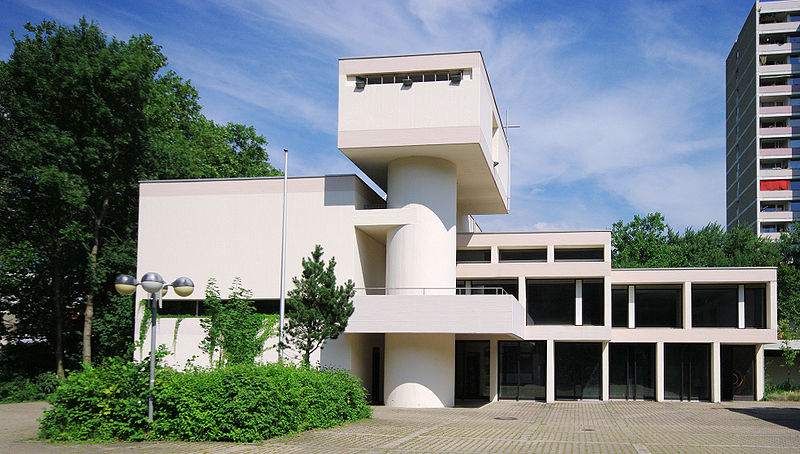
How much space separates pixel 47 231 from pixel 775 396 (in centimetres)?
3169

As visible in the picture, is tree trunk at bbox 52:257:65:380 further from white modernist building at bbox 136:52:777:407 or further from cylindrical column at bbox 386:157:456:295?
cylindrical column at bbox 386:157:456:295

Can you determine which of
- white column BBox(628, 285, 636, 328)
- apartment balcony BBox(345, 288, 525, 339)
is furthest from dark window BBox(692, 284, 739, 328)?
apartment balcony BBox(345, 288, 525, 339)

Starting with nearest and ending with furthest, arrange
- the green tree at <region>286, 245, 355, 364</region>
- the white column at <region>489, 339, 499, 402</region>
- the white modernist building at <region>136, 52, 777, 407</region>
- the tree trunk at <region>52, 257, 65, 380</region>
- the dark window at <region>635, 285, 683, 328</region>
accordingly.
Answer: the green tree at <region>286, 245, 355, 364</region>
the white modernist building at <region>136, 52, 777, 407</region>
the tree trunk at <region>52, 257, 65, 380</region>
the white column at <region>489, 339, 499, 402</region>
the dark window at <region>635, 285, 683, 328</region>

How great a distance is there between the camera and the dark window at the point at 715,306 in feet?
A: 104

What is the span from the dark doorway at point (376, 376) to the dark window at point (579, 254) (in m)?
8.75

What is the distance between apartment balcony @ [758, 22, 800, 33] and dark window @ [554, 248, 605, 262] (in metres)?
52.4

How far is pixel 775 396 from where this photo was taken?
32094mm

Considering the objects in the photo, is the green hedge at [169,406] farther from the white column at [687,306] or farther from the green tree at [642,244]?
the green tree at [642,244]

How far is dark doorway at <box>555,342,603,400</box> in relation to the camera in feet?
103

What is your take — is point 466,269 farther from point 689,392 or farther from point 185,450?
point 185,450

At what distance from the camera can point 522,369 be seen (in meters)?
31.6

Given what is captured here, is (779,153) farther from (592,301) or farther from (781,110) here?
(592,301)

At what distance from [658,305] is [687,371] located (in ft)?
9.94

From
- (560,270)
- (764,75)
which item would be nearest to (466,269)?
(560,270)
